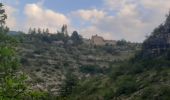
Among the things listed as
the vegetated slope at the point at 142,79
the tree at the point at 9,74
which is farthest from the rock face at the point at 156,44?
the tree at the point at 9,74

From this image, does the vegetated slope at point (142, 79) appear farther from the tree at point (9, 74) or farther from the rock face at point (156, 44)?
the tree at point (9, 74)

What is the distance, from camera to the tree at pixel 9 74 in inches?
765

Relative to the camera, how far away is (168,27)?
143 meters

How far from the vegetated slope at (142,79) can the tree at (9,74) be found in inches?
2713

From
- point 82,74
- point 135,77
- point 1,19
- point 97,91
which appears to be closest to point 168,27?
point 135,77

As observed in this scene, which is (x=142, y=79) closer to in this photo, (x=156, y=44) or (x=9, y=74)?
(x=156, y=44)

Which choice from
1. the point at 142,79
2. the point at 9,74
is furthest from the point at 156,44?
the point at 9,74

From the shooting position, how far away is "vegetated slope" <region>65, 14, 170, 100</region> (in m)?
99.3

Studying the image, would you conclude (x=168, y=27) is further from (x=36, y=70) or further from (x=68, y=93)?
(x=36, y=70)

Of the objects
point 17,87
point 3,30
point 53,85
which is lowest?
point 53,85

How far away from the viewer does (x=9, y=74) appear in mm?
20625

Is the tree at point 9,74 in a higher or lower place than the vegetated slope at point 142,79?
higher

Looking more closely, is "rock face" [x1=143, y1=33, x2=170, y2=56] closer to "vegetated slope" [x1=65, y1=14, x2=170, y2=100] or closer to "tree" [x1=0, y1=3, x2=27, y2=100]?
"vegetated slope" [x1=65, y1=14, x2=170, y2=100]

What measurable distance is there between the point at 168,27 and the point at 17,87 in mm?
127584
